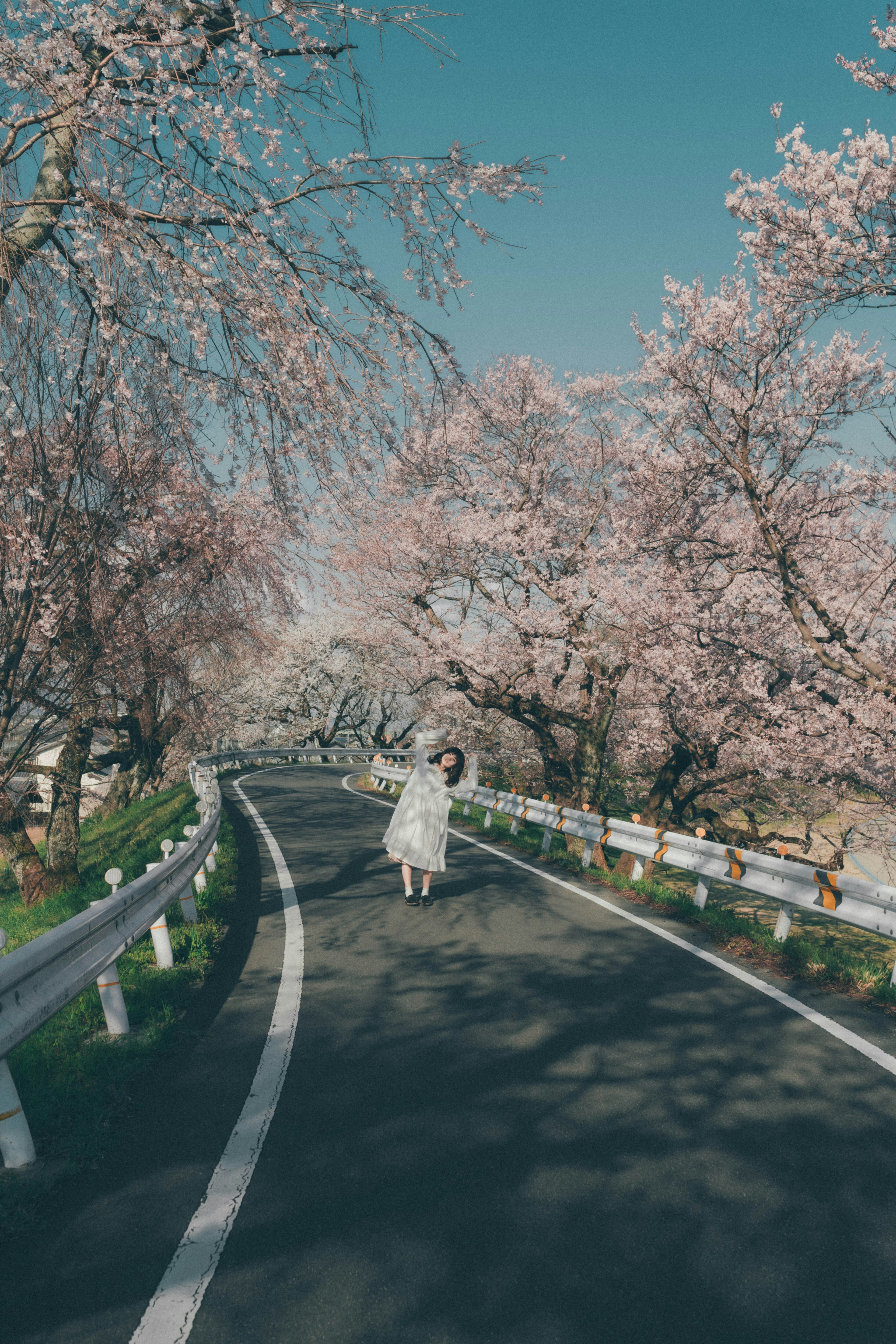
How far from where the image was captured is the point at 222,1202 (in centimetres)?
288

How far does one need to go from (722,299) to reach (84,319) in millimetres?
9922

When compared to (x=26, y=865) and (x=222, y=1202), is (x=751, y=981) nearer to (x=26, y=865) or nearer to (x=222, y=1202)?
(x=222, y=1202)

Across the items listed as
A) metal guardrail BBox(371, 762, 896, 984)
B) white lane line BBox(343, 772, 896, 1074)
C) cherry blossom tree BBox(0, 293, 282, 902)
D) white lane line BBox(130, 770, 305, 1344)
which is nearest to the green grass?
white lane line BBox(130, 770, 305, 1344)

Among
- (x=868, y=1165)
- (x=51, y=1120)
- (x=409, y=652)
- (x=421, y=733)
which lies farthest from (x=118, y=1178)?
(x=409, y=652)

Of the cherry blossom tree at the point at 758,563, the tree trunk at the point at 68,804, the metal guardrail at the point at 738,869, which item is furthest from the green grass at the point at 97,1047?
the cherry blossom tree at the point at 758,563

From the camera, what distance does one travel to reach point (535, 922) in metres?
7.11

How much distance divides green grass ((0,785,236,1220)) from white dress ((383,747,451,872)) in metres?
1.98

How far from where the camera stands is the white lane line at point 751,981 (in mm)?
4406

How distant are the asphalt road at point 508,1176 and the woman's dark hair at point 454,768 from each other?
9.14 feet

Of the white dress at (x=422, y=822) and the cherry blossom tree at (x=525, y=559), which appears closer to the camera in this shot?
the white dress at (x=422, y=822)

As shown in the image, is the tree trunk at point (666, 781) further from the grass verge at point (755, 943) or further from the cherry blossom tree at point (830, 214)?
the cherry blossom tree at point (830, 214)

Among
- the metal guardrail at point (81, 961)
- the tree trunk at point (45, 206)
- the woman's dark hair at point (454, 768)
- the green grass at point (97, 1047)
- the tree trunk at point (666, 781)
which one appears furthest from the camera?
the tree trunk at point (666, 781)

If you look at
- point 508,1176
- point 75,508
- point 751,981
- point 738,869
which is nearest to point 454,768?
point 738,869

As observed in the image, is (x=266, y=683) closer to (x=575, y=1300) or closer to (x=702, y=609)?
(x=702, y=609)
